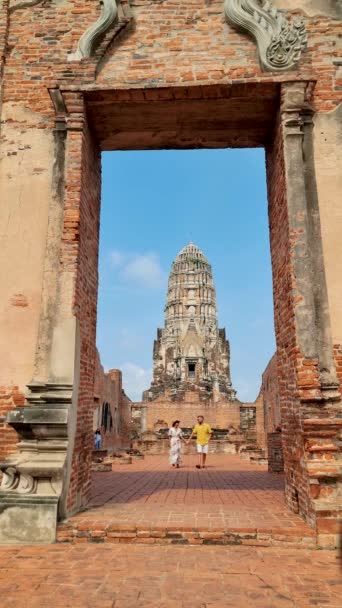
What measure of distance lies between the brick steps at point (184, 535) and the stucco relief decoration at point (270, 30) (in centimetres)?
548

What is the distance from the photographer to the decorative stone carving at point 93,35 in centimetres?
643

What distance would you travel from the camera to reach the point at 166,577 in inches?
146

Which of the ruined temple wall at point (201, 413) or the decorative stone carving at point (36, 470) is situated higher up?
the ruined temple wall at point (201, 413)

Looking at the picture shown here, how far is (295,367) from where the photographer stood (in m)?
5.37

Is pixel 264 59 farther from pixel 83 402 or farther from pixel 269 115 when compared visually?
pixel 83 402

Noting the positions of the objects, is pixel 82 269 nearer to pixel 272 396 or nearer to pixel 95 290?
pixel 95 290

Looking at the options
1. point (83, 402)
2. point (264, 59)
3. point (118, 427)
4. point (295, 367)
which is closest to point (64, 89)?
point (264, 59)

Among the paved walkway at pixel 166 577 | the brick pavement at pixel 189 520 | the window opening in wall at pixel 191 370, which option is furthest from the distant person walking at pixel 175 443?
the window opening in wall at pixel 191 370

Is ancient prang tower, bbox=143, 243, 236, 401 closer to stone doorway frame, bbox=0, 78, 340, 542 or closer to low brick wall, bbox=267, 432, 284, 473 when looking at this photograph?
low brick wall, bbox=267, 432, 284, 473

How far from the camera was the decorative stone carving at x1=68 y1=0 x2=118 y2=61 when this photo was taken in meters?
6.43

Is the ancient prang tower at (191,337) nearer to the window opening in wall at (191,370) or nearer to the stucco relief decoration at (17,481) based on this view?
the window opening in wall at (191,370)

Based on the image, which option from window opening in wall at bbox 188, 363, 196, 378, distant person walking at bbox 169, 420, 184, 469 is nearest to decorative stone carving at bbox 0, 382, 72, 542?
distant person walking at bbox 169, 420, 184, 469

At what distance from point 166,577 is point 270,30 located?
21.3 feet

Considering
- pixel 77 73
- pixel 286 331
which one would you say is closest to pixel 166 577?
pixel 286 331
